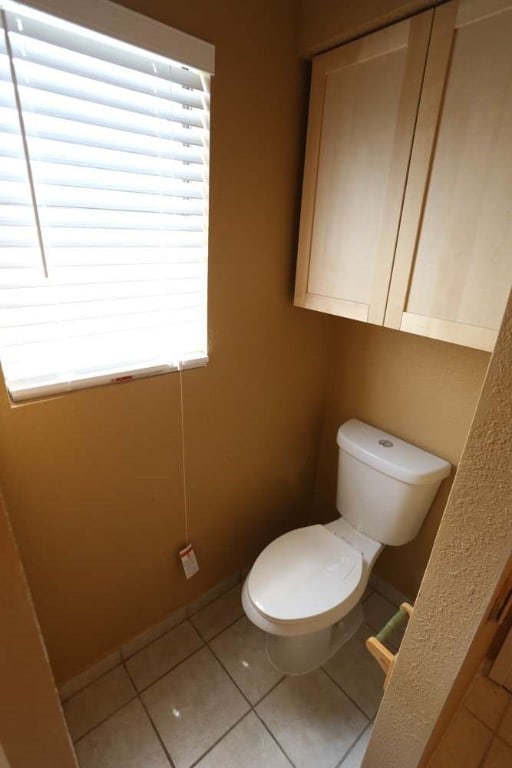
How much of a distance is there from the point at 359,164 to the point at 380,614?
174cm

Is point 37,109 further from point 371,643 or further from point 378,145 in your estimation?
point 371,643

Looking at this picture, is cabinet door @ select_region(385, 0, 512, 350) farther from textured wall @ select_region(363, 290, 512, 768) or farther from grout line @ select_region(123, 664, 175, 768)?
grout line @ select_region(123, 664, 175, 768)

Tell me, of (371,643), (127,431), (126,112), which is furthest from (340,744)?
(126,112)

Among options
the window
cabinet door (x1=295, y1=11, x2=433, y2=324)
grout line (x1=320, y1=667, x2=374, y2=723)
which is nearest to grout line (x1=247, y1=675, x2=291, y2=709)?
grout line (x1=320, y1=667, x2=374, y2=723)

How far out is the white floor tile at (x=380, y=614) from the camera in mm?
1536

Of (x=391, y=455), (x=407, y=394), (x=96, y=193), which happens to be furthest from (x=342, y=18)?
(x=391, y=455)

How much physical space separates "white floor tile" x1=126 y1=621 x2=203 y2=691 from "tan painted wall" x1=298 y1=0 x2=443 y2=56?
2.06 meters

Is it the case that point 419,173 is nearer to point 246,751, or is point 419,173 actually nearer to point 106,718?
point 246,751

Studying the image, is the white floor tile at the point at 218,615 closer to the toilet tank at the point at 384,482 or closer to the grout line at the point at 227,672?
the grout line at the point at 227,672

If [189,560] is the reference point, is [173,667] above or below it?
below

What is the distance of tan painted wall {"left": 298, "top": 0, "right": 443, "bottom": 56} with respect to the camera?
0.91m

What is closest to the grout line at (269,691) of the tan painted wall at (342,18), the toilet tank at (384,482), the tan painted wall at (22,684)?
the toilet tank at (384,482)

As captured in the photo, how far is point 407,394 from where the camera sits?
56.0 inches

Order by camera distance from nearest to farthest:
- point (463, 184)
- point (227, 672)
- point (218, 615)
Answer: point (463, 184)
point (227, 672)
point (218, 615)
